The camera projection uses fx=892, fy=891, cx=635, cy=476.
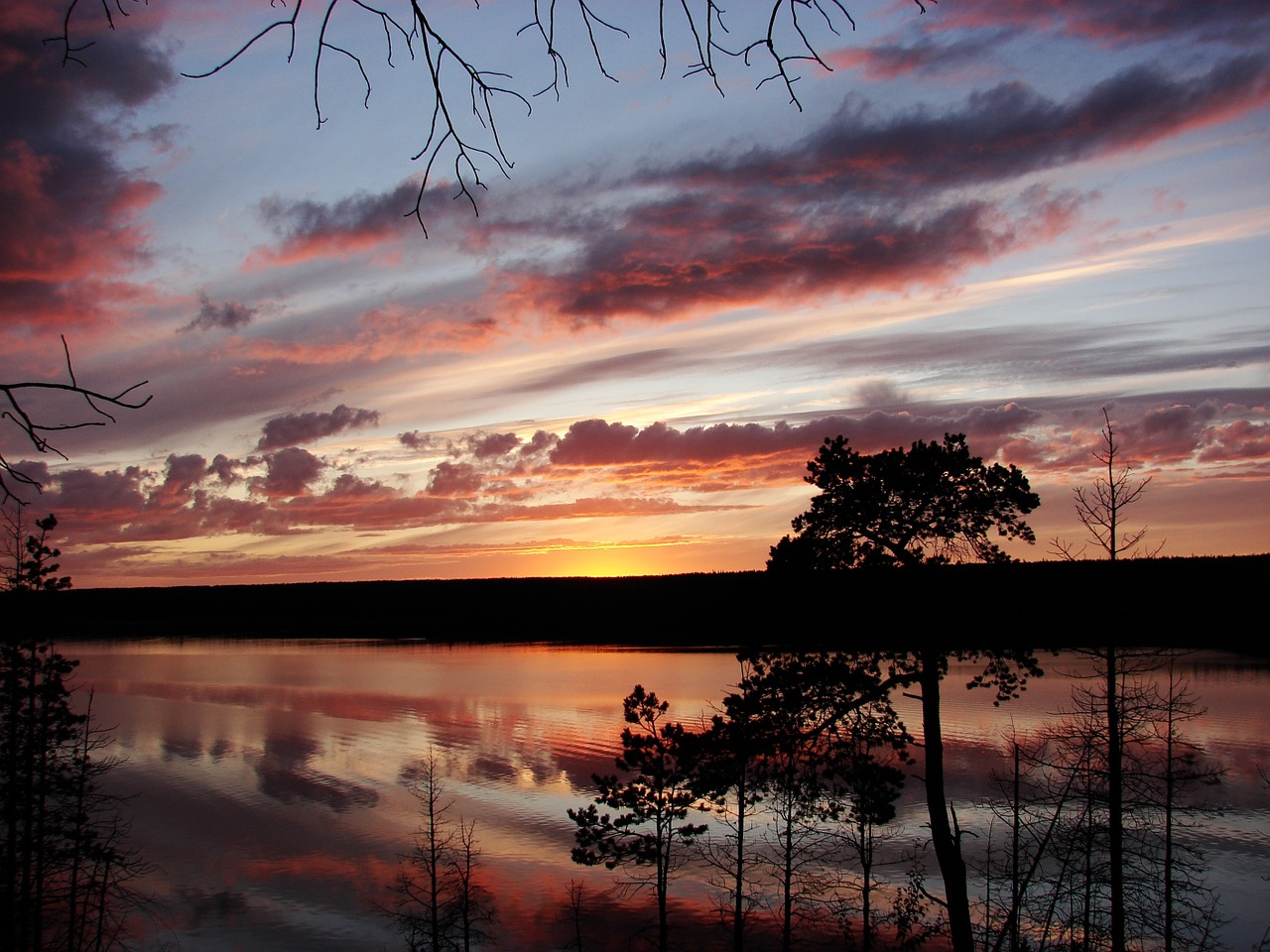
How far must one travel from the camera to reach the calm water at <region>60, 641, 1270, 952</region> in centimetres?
3947

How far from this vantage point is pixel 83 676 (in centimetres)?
10750

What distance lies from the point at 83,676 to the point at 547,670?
55.8 metres

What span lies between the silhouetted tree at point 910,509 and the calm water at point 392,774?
81.9 feet

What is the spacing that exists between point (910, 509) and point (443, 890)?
26170 millimetres

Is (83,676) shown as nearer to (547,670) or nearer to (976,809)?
(547,670)

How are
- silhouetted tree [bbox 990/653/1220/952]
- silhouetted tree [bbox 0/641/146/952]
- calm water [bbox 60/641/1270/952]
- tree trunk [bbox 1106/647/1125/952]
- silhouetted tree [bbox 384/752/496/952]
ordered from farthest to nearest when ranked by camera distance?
calm water [bbox 60/641/1270/952] → silhouetted tree [bbox 384/752/496/952] → silhouetted tree [bbox 0/641/146/952] → silhouetted tree [bbox 990/653/1220/952] → tree trunk [bbox 1106/647/1125/952]

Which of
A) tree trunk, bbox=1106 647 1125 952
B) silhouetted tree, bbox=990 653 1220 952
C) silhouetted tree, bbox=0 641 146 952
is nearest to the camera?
tree trunk, bbox=1106 647 1125 952

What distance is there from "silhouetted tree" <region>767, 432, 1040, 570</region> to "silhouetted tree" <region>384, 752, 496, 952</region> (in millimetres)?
17875

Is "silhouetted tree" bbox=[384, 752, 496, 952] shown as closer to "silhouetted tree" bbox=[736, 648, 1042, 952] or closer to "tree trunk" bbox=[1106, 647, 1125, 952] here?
"silhouetted tree" bbox=[736, 648, 1042, 952]

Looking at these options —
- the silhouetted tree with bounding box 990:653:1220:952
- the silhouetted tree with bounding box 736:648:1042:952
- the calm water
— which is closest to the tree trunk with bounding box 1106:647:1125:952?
the silhouetted tree with bounding box 990:653:1220:952

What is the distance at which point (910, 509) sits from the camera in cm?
1831

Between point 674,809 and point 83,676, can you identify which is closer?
point 674,809

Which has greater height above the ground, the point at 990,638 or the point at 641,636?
the point at 990,638

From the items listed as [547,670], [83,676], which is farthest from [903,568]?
[83,676]
